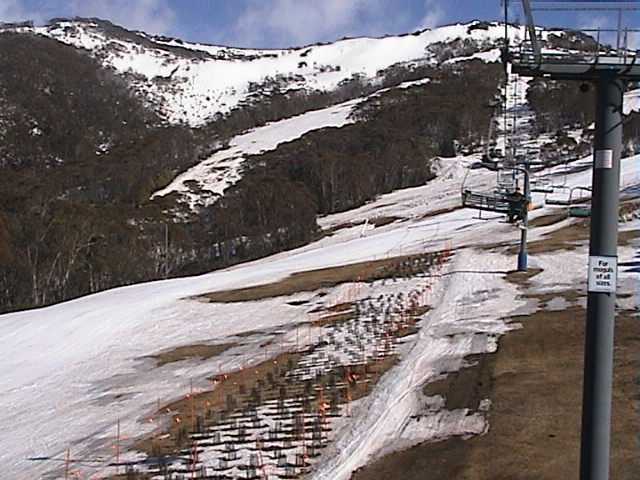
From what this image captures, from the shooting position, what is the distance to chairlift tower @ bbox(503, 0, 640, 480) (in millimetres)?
7270

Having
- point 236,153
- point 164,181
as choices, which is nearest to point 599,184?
point 164,181

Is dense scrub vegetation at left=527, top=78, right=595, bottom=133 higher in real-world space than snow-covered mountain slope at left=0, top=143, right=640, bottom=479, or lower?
higher

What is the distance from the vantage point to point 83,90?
192 m

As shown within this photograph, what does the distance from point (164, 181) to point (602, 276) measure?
10880cm

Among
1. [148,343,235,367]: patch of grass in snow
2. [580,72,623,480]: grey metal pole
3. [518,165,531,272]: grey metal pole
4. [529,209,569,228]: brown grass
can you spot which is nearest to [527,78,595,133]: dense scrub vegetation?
[529,209,569,228]: brown grass

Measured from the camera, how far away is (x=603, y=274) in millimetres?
7469

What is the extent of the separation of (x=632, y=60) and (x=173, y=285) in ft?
129

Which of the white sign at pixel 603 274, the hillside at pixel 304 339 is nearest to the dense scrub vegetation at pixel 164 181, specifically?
the hillside at pixel 304 339

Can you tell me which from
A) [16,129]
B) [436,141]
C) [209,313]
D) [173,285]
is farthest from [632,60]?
[16,129]

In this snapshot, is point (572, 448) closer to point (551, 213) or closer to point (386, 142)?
point (551, 213)

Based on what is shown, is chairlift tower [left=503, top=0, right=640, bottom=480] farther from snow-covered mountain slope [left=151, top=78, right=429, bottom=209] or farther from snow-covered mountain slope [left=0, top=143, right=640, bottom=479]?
snow-covered mountain slope [left=151, top=78, right=429, bottom=209]

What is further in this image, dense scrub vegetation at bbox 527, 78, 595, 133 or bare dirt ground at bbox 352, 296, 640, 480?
dense scrub vegetation at bbox 527, 78, 595, 133

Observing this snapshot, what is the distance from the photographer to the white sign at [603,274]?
7.47 meters

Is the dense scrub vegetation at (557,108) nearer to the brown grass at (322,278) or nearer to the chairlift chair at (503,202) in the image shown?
the brown grass at (322,278)
